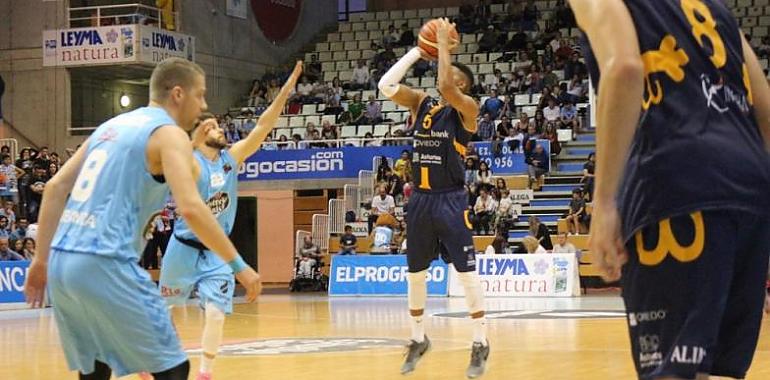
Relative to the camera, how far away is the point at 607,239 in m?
3.03

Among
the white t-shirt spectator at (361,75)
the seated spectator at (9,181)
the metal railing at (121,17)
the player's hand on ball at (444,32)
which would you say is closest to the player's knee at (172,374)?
the player's hand on ball at (444,32)

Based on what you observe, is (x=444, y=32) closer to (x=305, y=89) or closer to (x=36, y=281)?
(x=36, y=281)

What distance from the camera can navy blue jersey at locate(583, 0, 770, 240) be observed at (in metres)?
3.06

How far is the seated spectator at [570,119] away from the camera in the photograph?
26.8 m

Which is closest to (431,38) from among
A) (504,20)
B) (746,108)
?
(746,108)

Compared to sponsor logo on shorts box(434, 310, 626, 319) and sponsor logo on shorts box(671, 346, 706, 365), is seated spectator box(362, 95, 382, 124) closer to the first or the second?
sponsor logo on shorts box(434, 310, 626, 319)

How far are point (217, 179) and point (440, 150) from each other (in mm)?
2240

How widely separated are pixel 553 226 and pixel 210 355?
1737 cm

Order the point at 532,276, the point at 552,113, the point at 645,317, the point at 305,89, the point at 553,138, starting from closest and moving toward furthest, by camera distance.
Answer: the point at 645,317 → the point at 532,276 → the point at 553,138 → the point at 552,113 → the point at 305,89

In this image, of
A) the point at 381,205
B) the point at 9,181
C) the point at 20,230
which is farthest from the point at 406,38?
the point at 20,230

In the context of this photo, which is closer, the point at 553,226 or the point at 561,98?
the point at 553,226

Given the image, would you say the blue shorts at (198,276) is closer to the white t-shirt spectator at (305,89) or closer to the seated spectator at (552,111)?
the seated spectator at (552,111)

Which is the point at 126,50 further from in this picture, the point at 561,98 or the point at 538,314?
the point at 538,314

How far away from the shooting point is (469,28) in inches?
1307
